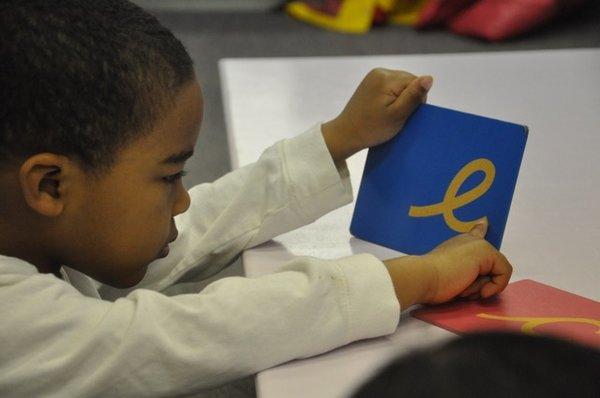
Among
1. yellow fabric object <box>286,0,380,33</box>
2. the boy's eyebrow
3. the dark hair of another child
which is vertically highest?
the dark hair of another child

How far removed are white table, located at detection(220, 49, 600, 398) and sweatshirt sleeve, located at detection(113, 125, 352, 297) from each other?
0.02 metres

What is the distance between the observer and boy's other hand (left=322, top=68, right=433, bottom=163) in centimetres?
100

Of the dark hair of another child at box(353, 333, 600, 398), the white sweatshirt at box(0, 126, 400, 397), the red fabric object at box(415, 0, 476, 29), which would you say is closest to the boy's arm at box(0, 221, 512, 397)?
the white sweatshirt at box(0, 126, 400, 397)

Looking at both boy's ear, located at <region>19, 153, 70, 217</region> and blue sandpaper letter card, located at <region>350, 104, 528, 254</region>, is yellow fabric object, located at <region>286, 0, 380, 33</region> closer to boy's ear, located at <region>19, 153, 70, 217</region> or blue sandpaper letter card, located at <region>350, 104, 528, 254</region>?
blue sandpaper letter card, located at <region>350, 104, 528, 254</region>

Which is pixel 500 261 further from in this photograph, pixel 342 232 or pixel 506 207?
pixel 342 232

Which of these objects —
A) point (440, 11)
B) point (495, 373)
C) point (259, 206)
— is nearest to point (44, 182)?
point (259, 206)

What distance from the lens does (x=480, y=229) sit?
917mm

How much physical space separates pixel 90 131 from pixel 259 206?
270mm

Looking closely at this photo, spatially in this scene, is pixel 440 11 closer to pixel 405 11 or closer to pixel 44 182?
pixel 405 11

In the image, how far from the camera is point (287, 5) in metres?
3.16

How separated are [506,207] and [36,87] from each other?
401 mm

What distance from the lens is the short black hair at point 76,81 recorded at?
0.81m

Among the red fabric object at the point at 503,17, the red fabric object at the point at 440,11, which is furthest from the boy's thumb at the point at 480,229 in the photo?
the red fabric object at the point at 440,11

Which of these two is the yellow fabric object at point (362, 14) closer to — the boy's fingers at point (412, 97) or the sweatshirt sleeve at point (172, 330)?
the boy's fingers at point (412, 97)
